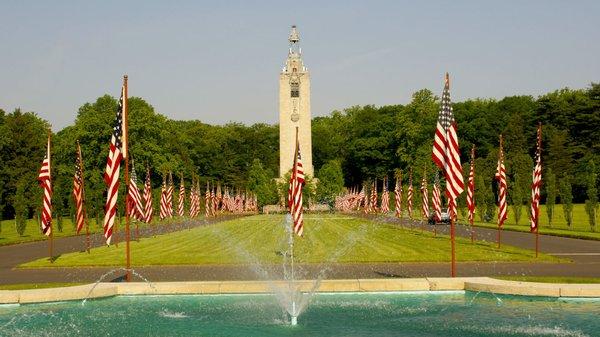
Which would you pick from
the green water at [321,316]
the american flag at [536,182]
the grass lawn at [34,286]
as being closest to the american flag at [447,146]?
the green water at [321,316]

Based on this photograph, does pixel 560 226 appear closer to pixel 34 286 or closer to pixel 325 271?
pixel 325 271

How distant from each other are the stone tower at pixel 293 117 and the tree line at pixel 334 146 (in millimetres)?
5186

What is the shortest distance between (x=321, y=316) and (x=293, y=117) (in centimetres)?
10004

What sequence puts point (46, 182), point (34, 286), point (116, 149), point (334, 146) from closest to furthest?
1. point (34, 286)
2. point (116, 149)
3. point (46, 182)
4. point (334, 146)

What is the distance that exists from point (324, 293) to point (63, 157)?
303ft

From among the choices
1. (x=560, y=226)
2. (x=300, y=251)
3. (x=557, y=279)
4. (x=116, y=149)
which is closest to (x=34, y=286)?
(x=116, y=149)

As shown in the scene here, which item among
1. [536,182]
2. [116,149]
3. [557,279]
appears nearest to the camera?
[557,279]

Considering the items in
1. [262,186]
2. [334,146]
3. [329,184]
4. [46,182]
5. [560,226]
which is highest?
[334,146]

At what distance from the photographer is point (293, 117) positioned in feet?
387

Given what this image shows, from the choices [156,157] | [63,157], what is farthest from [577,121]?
[63,157]

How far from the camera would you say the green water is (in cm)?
1706

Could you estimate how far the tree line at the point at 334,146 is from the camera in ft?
328

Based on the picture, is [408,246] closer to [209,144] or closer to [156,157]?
[156,157]

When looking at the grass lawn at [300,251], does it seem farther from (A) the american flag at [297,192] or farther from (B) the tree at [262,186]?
(B) the tree at [262,186]
